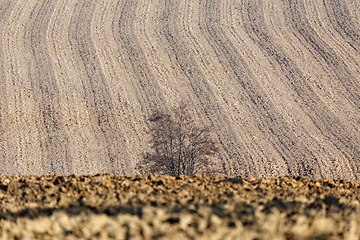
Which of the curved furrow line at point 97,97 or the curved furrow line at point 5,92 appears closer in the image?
the curved furrow line at point 5,92

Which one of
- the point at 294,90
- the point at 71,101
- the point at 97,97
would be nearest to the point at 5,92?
the point at 71,101

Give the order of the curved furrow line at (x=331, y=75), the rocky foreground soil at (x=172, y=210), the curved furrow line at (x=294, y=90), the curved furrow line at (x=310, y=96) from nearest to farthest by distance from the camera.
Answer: the rocky foreground soil at (x=172, y=210), the curved furrow line at (x=294, y=90), the curved furrow line at (x=310, y=96), the curved furrow line at (x=331, y=75)

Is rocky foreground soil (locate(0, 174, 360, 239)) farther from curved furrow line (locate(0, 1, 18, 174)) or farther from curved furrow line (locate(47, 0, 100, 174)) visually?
curved furrow line (locate(0, 1, 18, 174))

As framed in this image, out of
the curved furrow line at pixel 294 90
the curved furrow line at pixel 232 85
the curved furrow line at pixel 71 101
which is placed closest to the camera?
the curved furrow line at pixel 294 90

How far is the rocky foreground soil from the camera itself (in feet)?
19.4

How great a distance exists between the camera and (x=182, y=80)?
35.3 m

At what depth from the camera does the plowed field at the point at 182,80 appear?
26750mm

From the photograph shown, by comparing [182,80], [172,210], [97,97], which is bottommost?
[172,210]

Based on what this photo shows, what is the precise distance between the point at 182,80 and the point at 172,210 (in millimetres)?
29265

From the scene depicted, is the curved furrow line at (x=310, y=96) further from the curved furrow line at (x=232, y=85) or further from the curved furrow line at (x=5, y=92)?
the curved furrow line at (x=5, y=92)

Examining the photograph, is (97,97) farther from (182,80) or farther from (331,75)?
(331,75)

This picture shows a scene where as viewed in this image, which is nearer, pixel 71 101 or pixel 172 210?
pixel 172 210

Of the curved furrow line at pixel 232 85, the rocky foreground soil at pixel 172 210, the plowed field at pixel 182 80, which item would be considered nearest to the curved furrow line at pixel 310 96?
the plowed field at pixel 182 80

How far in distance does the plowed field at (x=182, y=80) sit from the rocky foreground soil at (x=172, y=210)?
16.1 metres
